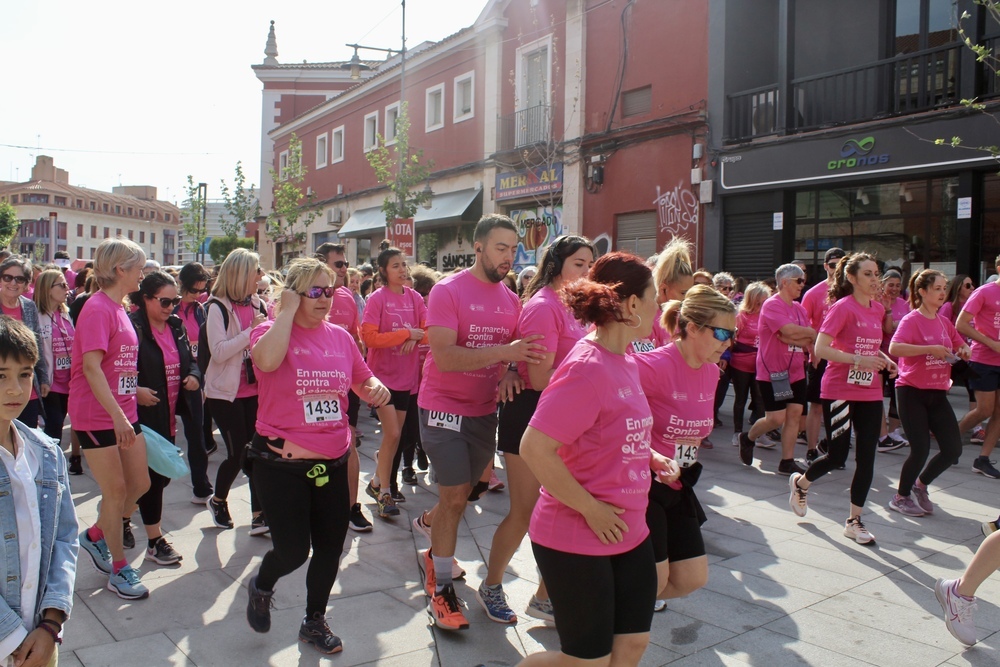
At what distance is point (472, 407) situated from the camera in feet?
14.5

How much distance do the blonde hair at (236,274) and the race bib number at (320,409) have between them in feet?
6.65

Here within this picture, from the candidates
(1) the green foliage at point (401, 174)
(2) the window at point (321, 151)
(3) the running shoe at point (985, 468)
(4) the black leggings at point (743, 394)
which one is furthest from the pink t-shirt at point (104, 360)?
(2) the window at point (321, 151)

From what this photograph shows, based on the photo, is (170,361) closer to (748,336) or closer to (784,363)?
(784,363)

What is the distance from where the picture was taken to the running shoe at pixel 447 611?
13.3 ft

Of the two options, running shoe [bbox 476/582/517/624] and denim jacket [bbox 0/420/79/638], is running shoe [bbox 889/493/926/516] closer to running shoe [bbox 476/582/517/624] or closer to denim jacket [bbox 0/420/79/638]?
running shoe [bbox 476/582/517/624]

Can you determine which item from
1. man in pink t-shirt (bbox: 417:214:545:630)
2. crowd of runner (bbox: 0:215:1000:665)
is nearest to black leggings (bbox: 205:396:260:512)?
crowd of runner (bbox: 0:215:1000:665)

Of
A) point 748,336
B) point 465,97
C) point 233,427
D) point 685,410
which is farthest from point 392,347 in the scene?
point 465,97

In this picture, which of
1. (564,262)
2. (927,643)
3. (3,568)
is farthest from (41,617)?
(927,643)

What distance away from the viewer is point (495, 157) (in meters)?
21.8

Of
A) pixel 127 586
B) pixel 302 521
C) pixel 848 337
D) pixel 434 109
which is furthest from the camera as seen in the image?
pixel 434 109

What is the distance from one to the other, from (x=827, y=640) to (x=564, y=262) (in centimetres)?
229

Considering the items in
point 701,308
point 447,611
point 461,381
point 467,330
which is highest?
point 701,308

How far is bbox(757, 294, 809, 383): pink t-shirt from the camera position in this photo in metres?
7.89

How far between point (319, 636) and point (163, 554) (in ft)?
5.69
